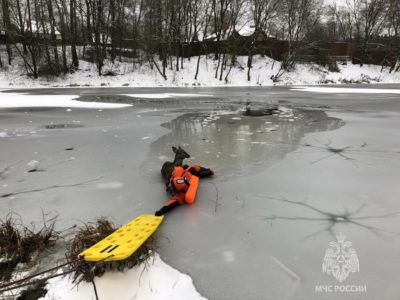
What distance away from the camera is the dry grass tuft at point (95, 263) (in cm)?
231

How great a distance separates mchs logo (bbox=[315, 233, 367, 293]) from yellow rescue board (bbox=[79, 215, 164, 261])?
4.45 ft

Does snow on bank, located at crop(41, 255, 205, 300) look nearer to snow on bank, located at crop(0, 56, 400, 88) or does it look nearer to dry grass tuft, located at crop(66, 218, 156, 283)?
dry grass tuft, located at crop(66, 218, 156, 283)

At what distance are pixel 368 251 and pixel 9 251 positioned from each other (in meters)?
2.95

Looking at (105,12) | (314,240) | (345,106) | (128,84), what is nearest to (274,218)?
(314,240)

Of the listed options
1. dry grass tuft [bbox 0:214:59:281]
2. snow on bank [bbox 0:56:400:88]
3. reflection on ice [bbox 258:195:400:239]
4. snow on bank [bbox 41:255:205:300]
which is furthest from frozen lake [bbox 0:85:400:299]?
snow on bank [bbox 0:56:400:88]

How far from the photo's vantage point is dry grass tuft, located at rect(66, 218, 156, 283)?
2.31 meters

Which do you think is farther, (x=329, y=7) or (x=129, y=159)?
(x=329, y=7)

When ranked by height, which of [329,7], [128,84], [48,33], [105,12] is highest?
[329,7]

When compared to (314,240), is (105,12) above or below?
above

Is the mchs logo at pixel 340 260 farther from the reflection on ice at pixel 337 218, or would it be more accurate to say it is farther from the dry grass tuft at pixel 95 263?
the dry grass tuft at pixel 95 263

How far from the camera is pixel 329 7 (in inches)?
1529

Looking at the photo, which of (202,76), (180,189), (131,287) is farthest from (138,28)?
(131,287)

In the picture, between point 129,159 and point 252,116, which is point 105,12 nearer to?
point 252,116

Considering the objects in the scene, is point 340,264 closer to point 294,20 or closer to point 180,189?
point 180,189
